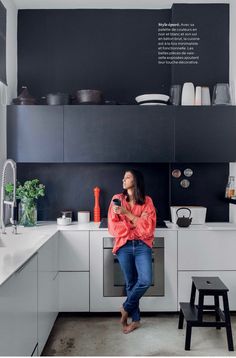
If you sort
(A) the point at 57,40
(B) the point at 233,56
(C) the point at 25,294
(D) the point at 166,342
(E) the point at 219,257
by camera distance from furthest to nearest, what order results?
(A) the point at 57,40
(B) the point at 233,56
(E) the point at 219,257
(D) the point at 166,342
(C) the point at 25,294

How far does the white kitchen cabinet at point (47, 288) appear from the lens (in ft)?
8.34

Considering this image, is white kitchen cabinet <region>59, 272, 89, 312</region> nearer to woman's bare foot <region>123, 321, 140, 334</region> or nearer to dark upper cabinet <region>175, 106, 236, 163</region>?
woman's bare foot <region>123, 321, 140, 334</region>

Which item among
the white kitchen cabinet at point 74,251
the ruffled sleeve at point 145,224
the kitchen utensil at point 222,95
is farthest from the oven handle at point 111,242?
the kitchen utensil at point 222,95

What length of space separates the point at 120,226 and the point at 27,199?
0.89m

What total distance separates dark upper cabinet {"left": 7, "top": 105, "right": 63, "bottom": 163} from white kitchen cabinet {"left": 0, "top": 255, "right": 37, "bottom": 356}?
1.39m

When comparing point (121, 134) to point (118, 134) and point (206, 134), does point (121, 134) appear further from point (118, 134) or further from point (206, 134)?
point (206, 134)

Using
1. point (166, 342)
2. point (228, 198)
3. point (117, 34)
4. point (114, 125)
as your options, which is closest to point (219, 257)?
point (228, 198)

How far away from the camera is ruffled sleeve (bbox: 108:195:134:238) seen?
3162 millimetres

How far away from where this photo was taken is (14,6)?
3.76 metres

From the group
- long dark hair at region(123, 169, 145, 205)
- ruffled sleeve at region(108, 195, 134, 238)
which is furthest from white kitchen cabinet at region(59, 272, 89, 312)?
long dark hair at region(123, 169, 145, 205)

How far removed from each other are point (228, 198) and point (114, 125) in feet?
4.04

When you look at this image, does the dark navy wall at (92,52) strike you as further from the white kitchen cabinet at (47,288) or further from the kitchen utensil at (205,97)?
the white kitchen cabinet at (47,288)

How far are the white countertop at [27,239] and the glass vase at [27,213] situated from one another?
0.26 ft

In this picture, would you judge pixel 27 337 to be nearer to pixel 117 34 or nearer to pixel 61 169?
pixel 61 169
